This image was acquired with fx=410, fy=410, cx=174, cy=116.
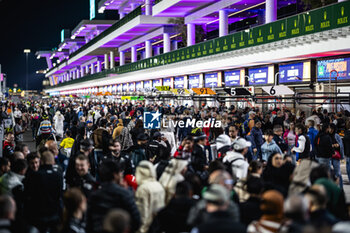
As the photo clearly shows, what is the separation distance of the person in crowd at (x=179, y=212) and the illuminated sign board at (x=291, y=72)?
1936 cm

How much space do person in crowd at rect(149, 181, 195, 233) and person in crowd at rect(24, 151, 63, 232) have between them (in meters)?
1.75

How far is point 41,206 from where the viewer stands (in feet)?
18.5

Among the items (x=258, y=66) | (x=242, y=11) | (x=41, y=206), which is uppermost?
(x=242, y=11)

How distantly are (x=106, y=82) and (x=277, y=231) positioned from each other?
55612 millimetres

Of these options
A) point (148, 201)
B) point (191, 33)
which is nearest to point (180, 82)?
point (191, 33)

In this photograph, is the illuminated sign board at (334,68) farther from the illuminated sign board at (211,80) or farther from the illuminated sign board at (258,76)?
the illuminated sign board at (211,80)

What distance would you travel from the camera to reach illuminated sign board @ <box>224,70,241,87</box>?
29.4 m

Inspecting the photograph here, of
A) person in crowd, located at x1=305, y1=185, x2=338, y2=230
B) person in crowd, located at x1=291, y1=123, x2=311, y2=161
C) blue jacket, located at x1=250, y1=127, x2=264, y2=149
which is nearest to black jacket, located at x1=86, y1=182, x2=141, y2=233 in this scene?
person in crowd, located at x1=305, y1=185, x2=338, y2=230

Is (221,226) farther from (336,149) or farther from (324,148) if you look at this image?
(336,149)

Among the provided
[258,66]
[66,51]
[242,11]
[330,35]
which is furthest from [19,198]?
[66,51]

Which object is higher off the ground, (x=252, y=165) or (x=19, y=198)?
(x=252, y=165)

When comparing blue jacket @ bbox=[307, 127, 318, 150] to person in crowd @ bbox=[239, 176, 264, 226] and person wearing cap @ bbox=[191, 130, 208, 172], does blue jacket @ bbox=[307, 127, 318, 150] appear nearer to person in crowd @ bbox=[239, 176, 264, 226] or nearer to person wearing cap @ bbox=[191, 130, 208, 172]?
person wearing cap @ bbox=[191, 130, 208, 172]

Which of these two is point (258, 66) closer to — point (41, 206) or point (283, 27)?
point (283, 27)

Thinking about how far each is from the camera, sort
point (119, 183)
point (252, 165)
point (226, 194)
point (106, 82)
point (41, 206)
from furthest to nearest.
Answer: point (106, 82) < point (252, 165) < point (41, 206) < point (119, 183) < point (226, 194)
